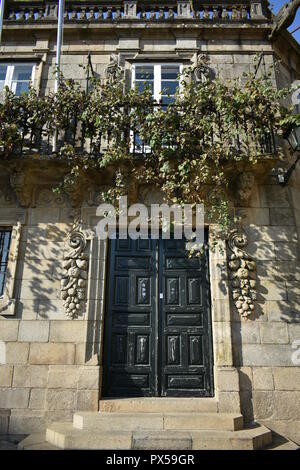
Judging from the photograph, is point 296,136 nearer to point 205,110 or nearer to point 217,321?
point 205,110

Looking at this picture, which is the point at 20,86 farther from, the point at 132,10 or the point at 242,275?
the point at 242,275

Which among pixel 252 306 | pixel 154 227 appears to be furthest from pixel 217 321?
pixel 154 227

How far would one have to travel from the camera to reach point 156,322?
575 centimetres

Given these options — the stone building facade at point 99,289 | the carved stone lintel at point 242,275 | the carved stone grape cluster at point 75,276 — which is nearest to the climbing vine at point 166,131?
the stone building facade at point 99,289

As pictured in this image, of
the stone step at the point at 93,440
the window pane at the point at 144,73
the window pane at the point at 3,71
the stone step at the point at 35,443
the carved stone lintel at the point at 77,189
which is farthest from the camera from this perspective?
the window pane at the point at 3,71

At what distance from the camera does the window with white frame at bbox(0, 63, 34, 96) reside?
23.8 feet

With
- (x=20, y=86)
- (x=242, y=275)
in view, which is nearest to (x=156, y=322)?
(x=242, y=275)

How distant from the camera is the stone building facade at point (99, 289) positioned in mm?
5219

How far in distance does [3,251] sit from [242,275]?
161 inches

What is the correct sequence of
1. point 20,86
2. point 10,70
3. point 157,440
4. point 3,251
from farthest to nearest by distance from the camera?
point 10,70 < point 20,86 < point 3,251 < point 157,440

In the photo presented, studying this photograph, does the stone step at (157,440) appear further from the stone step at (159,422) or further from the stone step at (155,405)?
the stone step at (155,405)

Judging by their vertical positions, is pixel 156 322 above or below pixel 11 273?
below

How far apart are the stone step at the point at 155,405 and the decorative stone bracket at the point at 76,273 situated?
1.45m
